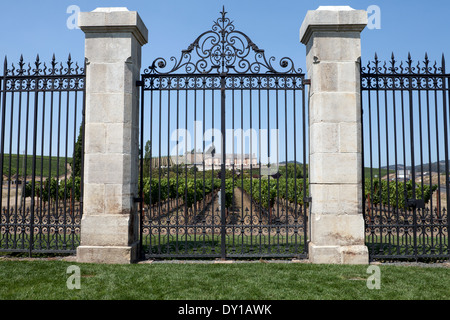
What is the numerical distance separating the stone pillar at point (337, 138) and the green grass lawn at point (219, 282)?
481mm

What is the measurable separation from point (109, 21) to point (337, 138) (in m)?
4.42

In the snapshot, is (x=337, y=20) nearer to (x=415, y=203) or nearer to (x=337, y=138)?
(x=337, y=138)

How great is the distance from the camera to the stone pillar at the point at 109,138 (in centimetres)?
611

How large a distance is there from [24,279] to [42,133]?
2908mm

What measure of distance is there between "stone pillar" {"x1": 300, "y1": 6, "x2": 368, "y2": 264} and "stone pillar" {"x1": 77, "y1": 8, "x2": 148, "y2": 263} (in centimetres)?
320

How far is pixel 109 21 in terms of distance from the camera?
20.4 ft

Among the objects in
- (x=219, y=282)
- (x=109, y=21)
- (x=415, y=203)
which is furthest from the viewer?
(x=415, y=203)

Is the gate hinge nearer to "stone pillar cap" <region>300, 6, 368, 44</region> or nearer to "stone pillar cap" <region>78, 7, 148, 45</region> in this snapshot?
"stone pillar cap" <region>300, 6, 368, 44</region>

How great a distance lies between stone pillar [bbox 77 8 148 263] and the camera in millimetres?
6109

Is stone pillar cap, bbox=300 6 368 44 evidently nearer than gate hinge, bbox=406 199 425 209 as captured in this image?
Yes

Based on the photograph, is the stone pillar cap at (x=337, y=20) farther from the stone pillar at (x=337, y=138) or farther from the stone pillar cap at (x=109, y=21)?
the stone pillar cap at (x=109, y=21)

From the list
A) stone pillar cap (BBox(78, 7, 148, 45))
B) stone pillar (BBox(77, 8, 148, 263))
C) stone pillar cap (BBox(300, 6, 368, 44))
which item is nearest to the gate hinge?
stone pillar cap (BBox(300, 6, 368, 44))

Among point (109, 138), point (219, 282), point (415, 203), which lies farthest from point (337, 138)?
point (109, 138)
